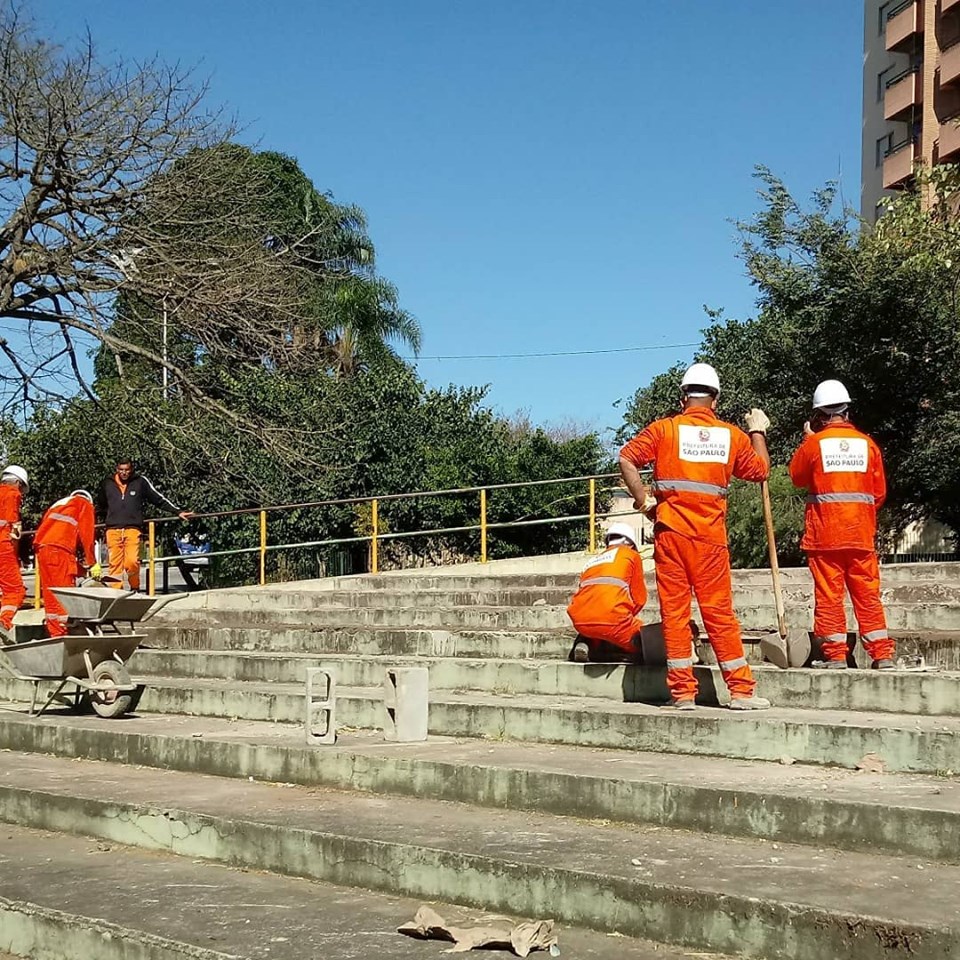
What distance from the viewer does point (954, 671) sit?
8.05 m

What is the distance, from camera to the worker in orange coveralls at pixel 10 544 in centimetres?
1302

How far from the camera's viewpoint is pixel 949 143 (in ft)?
138

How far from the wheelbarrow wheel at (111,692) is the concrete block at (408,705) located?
2.68 m

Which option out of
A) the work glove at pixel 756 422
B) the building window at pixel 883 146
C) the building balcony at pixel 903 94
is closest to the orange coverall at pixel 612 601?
Result: the work glove at pixel 756 422

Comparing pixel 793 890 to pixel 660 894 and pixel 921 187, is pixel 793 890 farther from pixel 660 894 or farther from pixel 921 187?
pixel 921 187

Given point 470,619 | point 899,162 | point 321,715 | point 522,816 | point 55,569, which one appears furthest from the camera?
point 899,162

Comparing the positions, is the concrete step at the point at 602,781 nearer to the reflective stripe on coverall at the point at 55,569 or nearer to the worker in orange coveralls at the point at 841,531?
the worker in orange coveralls at the point at 841,531

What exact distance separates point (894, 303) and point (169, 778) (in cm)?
1776

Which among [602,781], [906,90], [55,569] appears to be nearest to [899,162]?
[906,90]

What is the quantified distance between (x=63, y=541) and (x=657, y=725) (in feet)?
24.1

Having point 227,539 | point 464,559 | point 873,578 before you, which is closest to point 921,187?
point 464,559

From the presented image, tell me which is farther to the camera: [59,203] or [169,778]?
[59,203]

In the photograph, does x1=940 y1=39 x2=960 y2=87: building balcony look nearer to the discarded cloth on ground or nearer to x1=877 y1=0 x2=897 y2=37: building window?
x1=877 y1=0 x2=897 y2=37: building window

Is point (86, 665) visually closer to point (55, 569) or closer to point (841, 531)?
point (55, 569)
